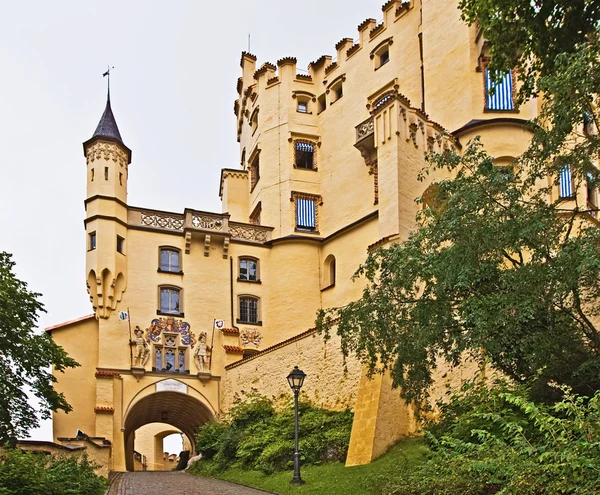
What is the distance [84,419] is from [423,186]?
15720 millimetres

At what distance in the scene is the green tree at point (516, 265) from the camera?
14.7m

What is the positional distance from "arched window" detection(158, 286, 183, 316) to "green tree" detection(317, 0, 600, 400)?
18.0 metres

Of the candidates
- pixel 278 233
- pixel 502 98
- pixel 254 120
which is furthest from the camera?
pixel 254 120

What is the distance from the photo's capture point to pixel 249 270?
38.0 meters

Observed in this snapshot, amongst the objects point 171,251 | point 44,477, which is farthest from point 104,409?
point 44,477

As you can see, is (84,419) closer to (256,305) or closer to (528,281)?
(256,305)

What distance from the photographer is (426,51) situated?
35.1 m

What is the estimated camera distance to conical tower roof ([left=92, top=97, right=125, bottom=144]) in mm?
37031

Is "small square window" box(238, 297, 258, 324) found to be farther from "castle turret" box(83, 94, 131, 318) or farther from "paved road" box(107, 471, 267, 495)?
"paved road" box(107, 471, 267, 495)

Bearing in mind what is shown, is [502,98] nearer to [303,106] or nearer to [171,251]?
[303,106]

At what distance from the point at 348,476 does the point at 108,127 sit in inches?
875

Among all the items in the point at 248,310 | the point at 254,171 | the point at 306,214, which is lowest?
the point at 248,310

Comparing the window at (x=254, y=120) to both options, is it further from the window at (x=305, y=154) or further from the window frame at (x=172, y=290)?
the window frame at (x=172, y=290)

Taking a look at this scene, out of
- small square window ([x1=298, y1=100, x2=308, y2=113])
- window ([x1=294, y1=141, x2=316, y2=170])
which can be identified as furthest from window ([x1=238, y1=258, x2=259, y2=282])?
small square window ([x1=298, y1=100, x2=308, y2=113])
